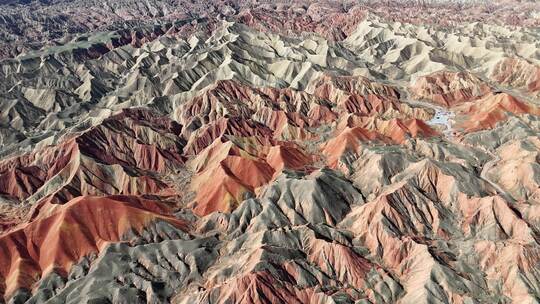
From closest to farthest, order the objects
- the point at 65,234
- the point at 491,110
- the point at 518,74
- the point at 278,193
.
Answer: the point at 65,234
the point at 278,193
the point at 491,110
the point at 518,74

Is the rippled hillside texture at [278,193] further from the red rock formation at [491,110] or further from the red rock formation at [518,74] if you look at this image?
the red rock formation at [518,74]

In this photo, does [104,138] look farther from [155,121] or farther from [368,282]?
[368,282]

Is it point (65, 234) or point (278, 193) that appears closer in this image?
point (65, 234)

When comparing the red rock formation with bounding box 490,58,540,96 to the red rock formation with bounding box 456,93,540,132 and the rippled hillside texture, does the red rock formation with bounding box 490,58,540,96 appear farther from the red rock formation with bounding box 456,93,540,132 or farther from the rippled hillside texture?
the red rock formation with bounding box 456,93,540,132

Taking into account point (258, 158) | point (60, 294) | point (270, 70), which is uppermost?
point (60, 294)

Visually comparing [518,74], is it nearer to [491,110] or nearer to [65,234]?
[491,110]

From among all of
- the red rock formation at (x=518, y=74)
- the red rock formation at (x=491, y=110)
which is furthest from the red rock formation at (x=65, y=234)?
the red rock formation at (x=518, y=74)

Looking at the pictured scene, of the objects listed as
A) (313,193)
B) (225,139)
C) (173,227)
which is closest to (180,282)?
(173,227)

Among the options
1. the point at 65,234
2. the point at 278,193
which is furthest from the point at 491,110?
the point at 65,234

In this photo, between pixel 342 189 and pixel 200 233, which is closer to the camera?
pixel 200 233
